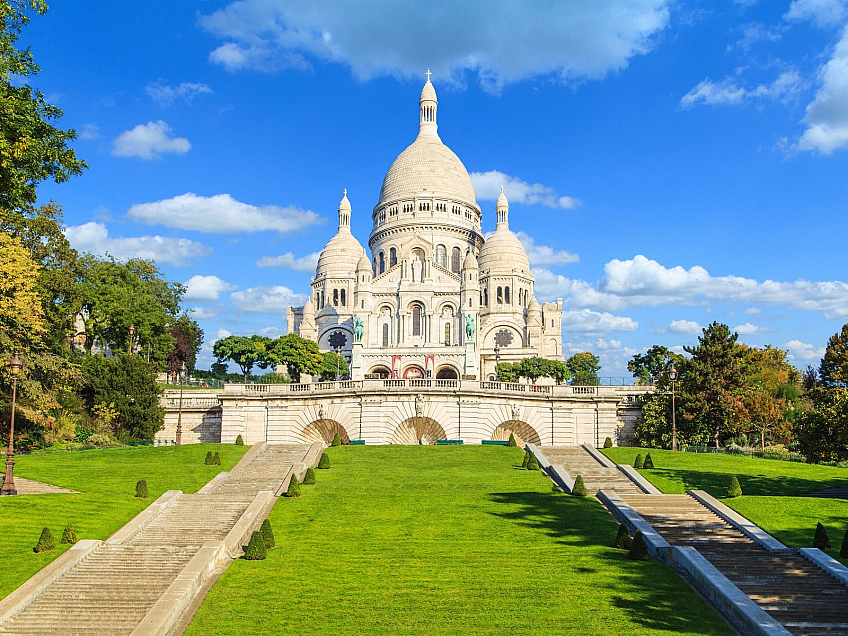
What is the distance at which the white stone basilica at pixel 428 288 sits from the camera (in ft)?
317

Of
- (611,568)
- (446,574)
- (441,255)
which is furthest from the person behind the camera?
(441,255)

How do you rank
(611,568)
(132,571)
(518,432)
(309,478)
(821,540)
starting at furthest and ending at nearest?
(518,432) < (309,478) < (821,540) < (132,571) < (611,568)

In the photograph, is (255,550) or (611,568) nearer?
(611,568)

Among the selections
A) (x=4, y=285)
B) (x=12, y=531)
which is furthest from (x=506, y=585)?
Answer: (x=4, y=285)

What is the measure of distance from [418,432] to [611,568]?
91.2 feet

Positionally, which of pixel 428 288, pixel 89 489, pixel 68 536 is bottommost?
pixel 68 536

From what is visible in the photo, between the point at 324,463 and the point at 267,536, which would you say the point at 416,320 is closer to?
the point at 324,463

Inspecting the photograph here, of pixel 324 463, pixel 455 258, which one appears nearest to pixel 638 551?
pixel 324 463

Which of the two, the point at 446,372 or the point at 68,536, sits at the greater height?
the point at 446,372

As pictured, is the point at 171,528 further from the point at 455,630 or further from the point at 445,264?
the point at 445,264

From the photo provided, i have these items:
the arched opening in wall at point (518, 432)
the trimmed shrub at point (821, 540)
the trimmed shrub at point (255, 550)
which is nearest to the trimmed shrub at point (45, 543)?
the trimmed shrub at point (255, 550)

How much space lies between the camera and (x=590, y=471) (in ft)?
120

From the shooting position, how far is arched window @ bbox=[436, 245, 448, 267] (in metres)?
117

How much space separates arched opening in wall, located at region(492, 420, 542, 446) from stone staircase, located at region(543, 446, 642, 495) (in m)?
7.67
